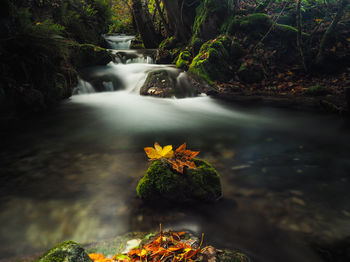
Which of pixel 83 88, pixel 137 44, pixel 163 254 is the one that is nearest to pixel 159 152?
pixel 163 254

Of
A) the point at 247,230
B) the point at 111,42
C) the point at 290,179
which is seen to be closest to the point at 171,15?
the point at 111,42

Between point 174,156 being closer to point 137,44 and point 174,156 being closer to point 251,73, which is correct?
point 251,73

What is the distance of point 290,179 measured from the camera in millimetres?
2855

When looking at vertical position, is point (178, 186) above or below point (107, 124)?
above

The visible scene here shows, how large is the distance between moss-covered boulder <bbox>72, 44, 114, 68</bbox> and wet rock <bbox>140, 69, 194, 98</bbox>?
2916 millimetres

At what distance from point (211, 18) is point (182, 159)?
1042cm

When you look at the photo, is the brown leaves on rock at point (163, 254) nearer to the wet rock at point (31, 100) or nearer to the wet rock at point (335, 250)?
the wet rock at point (335, 250)

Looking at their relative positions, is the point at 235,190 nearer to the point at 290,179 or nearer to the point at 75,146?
the point at 290,179

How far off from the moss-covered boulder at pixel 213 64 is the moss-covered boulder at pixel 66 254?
8.45m

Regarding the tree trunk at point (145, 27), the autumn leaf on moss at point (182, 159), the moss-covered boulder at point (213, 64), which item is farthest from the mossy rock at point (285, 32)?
the autumn leaf on moss at point (182, 159)

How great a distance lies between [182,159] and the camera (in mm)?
2320

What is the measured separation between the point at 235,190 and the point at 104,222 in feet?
Result: 4.96

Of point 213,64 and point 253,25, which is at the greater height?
point 253,25

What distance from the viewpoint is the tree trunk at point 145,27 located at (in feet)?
46.4
